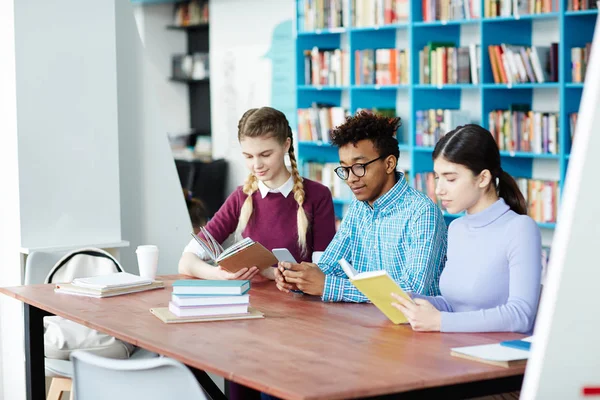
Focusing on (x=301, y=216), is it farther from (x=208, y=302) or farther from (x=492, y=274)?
(x=492, y=274)

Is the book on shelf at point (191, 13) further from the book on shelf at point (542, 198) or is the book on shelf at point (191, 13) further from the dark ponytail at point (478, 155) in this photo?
the dark ponytail at point (478, 155)

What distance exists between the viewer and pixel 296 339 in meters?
2.12

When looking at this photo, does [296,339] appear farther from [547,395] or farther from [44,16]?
[44,16]

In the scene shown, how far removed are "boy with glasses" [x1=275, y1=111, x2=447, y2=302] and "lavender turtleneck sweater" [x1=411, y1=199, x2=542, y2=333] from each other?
4.9 inches

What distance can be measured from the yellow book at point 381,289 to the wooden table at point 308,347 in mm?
43

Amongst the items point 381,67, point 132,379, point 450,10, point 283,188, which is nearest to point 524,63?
point 450,10

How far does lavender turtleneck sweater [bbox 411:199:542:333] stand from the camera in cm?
214

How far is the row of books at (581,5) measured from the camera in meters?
5.12

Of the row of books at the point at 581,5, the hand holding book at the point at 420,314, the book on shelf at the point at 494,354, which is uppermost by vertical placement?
the row of books at the point at 581,5

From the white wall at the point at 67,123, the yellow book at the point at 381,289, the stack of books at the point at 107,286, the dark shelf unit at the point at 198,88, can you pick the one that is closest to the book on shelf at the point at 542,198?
the white wall at the point at 67,123

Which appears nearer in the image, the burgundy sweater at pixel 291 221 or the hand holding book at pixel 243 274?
the hand holding book at pixel 243 274

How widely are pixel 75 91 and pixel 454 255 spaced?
204 centimetres

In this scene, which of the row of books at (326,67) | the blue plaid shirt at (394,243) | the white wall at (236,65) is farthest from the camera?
the white wall at (236,65)

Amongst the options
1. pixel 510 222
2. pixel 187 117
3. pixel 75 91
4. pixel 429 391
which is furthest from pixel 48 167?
pixel 187 117
